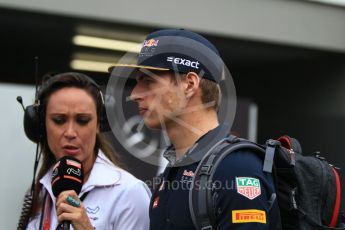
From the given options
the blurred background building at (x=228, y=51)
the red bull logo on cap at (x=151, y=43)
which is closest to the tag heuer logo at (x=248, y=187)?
the red bull logo on cap at (x=151, y=43)

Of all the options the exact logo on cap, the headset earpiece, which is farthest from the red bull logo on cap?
the headset earpiece

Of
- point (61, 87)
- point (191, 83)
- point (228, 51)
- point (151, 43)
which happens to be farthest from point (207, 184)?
point (228, 51)

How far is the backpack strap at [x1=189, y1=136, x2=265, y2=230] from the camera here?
5.89 ft

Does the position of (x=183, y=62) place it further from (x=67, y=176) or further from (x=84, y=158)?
(x=84, y=158)

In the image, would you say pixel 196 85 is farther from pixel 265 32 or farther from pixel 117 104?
pixel 265 32

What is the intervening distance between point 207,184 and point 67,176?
0.71 metres

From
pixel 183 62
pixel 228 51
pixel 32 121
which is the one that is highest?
pixel 228 51

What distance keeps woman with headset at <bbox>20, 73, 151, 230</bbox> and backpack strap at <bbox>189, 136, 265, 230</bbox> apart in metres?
0.70

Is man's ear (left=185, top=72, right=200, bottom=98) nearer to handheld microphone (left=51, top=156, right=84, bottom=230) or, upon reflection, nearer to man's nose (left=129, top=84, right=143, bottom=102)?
man's nose (left=129, top=84, right=143, bottom=102)

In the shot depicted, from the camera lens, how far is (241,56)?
338 inches

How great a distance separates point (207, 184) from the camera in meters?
1.81

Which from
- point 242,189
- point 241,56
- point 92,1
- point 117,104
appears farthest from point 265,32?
point 242,189

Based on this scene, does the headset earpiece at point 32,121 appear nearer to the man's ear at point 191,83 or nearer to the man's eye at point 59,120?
the man's eye at point 59,120

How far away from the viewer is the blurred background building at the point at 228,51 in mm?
4918
